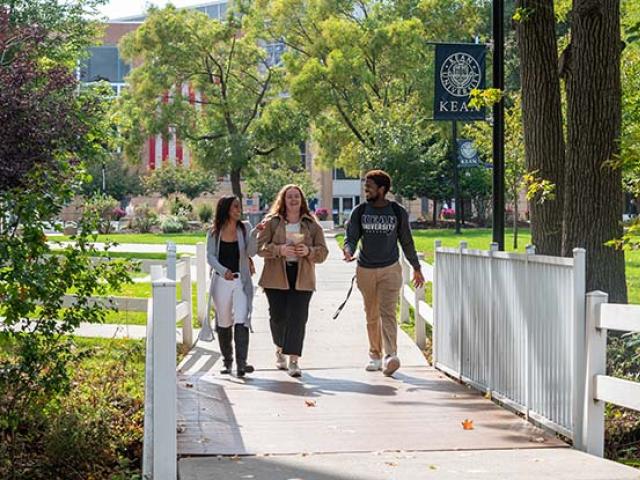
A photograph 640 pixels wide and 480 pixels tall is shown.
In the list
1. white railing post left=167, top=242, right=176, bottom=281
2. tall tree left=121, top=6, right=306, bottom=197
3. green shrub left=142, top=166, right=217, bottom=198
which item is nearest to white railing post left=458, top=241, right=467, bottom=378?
white railing post left=167, top=242, right=176, bottom=281

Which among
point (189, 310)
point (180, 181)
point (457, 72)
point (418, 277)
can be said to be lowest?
point (189, 310)

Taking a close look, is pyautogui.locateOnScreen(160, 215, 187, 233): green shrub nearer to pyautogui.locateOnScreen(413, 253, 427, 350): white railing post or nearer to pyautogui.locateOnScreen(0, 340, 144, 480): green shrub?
pyautogui.locateOnScreen(413, 253, 427, 350): white railing post

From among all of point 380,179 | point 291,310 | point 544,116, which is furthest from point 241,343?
point 544,116

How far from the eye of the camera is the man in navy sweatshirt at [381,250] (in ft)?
36.2

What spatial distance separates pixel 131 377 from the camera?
419 inches

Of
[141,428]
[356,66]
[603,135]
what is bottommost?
[141,428]

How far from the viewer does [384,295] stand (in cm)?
1112

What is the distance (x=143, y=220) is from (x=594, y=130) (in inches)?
2114

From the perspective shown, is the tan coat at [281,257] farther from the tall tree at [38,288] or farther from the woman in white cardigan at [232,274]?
the tall tree at [38,288]

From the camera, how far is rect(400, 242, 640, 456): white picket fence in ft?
23.8

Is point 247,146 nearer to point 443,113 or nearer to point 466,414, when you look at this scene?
point 443,113

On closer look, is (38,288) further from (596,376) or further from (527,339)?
(596,376)

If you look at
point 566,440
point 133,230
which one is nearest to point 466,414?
point 566,440

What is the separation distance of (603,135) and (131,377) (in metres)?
4.88
